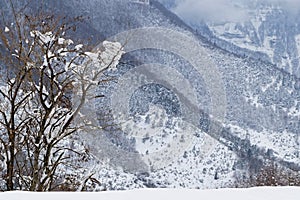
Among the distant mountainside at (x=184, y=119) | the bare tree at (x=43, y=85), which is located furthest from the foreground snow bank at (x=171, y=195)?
the distant mountainside at (x=184, y=119)

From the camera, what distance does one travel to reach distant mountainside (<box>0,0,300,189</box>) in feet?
103

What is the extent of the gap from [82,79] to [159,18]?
188506 millimetres

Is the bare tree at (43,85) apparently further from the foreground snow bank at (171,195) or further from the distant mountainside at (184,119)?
the foreground snow bank at (171,195)

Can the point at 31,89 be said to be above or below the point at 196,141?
above

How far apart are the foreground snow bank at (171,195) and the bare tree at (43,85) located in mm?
2592

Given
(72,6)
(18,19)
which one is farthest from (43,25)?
(72,6)

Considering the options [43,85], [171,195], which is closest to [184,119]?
[43,85]

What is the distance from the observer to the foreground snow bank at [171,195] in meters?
3.98

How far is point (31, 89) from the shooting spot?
23.3 ft

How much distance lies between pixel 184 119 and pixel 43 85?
9743 centimetres

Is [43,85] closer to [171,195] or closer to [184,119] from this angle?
[171,195]

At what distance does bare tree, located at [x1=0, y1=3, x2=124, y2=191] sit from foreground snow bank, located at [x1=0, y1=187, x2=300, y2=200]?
259 centimetres

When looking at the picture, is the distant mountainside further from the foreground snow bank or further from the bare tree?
the foreground snow bank

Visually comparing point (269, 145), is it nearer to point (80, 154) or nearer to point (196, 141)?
point (196, 141)
